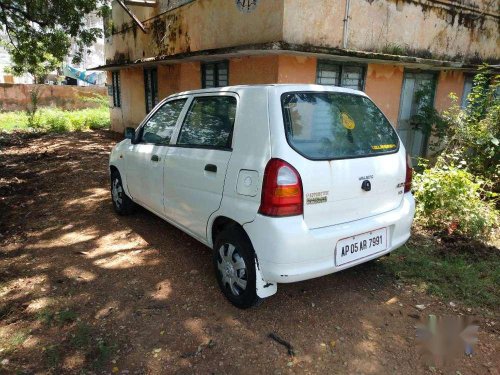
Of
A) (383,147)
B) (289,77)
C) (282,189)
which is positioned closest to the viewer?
(282,189)

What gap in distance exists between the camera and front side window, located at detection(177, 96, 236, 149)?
3.08 m

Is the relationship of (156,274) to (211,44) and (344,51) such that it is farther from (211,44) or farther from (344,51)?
(211,44)

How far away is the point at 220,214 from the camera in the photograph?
299 cm

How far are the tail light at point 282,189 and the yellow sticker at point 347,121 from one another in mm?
729

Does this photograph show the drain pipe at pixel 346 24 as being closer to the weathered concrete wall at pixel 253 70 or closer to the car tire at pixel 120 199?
the weathered concrete wall at pixel 253 70

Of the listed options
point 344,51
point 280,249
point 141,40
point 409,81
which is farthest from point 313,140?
point 141,40

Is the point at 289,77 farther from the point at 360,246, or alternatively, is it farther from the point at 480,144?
the point at 360,246

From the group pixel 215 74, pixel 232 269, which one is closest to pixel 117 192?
pixel 232 269

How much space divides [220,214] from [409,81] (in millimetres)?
7310

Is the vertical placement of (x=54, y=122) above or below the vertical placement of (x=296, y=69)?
below

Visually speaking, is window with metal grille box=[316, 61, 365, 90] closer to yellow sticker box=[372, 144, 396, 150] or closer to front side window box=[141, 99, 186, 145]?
front side window box=[141, 99, 186, 145]

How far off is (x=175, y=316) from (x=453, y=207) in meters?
3.78

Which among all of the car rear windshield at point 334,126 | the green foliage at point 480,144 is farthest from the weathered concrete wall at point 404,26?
the car rear windshield at point 334,126

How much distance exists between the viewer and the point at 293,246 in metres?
2.54
